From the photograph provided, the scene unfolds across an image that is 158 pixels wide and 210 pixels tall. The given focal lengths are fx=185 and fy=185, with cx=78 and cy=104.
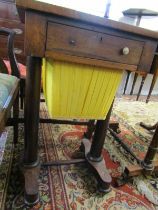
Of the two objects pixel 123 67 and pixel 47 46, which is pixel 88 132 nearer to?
pixel 123 67

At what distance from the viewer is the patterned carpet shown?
96cm

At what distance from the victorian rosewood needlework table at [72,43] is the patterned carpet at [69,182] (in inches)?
4.2

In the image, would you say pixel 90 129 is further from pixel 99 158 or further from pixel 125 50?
pixel 125 50

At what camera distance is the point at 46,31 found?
0.66 meters

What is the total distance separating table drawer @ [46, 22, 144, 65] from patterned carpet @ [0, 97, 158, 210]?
29.2 inches

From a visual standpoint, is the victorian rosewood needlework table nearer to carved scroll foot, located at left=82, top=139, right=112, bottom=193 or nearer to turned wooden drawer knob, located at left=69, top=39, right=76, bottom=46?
turned wooden drawer knob, located at left=69, top=39, right=76, bottom=46

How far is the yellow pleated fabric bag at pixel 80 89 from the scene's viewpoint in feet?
2.63

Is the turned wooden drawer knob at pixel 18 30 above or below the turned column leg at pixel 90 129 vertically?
above

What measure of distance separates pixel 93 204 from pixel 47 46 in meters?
0.82

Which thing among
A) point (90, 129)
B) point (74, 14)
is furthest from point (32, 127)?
point (90, 129)

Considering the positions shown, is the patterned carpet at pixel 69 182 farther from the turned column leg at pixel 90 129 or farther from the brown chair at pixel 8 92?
the brown chair at pixel 8 92

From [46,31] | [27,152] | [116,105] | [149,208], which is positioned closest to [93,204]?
[149,208]

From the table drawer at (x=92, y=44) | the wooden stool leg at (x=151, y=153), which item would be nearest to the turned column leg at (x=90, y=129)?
the wooden stool leg at (x=151, y=153)

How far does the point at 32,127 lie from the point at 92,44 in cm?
49
